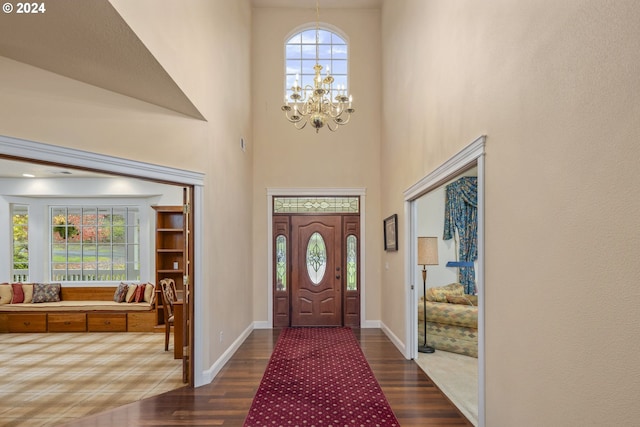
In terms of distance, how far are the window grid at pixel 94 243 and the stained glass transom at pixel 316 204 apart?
319 centimetres

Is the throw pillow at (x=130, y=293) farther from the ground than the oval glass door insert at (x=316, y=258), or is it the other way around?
the oval glass door insert at (x=316, y=258)

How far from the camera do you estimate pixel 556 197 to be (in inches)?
79.6

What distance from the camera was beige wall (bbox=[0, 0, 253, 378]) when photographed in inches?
120

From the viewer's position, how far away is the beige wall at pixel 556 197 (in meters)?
1.57

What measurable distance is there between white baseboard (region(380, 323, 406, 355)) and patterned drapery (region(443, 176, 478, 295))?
214 cm

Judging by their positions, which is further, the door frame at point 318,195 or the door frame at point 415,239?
the door frame at point 318,195

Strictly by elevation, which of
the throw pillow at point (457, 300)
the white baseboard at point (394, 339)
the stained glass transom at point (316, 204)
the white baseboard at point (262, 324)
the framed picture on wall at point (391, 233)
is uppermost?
the stained glass transom at point (316, 204)

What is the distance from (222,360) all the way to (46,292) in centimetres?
482

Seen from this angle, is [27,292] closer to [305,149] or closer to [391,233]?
[305,149]

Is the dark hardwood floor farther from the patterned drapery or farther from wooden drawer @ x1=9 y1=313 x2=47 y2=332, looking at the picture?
wooden drawer @ x1=9 y1=313 x2=47 y2=332

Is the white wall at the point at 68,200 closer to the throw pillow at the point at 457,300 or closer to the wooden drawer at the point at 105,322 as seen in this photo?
the wooden drawer at the point at 105,322

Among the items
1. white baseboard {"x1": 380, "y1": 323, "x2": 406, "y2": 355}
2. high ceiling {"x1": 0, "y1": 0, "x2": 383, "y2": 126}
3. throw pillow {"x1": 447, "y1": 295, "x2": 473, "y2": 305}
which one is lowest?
white baseboard {"x1": 380, "y1": 323, "x2": 406, "y2": 355}

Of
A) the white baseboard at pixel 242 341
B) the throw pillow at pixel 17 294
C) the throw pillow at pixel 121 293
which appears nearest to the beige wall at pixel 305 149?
the white baseboard at pixel 242 341

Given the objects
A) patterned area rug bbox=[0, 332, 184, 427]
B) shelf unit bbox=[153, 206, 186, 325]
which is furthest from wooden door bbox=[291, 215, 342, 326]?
patterned area rug bbox=[0, 332, 184, 427]
